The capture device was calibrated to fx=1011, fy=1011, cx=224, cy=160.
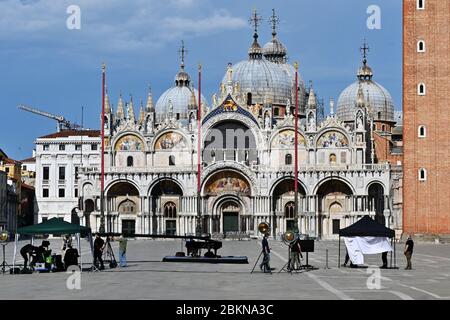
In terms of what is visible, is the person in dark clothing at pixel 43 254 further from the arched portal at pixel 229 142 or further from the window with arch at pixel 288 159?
the arched portal at pixel 229 142

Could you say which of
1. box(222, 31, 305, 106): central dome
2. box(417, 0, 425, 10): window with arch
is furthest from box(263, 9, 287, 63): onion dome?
box(417, 0, 425, 10): window with arch

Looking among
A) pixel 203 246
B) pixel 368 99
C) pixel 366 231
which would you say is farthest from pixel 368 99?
pixel 366 231

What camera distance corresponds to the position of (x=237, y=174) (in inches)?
3760

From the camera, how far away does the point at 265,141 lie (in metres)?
96.1

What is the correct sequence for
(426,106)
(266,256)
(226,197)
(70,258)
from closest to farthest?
1. (266,256)
2. (70,258)
3. (426,106)
4. (226,197)

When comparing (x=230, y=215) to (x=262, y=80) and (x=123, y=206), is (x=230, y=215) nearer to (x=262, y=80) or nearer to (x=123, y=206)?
(x=123, y=206)

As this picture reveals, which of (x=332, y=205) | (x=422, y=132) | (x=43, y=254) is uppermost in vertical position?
(x=422, y=132)

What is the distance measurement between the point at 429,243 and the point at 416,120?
29.9 ft

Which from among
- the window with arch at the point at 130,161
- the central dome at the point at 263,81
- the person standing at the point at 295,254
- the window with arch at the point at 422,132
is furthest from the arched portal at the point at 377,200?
the person standing at the point at 295,254

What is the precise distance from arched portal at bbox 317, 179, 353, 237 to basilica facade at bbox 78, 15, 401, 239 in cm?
9

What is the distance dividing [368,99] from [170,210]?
100ft

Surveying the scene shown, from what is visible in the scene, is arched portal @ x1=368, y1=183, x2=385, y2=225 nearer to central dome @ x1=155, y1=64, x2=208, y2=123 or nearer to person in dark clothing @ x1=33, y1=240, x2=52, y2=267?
central dome @ x1=155, y1=64, x2=208, y2=123

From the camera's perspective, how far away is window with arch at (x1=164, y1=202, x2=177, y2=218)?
97.2 metres
